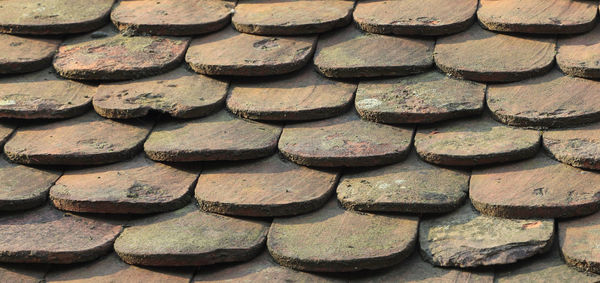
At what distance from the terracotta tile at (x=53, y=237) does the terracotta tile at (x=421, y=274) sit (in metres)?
0.64

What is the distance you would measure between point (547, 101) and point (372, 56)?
18.3 inches

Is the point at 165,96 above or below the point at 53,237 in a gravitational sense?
above

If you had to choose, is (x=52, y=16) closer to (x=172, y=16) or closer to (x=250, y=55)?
(x=172, y=16)

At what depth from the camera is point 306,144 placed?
7.06 feet

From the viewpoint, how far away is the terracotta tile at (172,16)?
245 cm

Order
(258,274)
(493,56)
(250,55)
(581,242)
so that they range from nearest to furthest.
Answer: (581,242)
(258,274)
(493,56)
(250,55)

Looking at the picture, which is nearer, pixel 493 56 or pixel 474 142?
pixel 474 142

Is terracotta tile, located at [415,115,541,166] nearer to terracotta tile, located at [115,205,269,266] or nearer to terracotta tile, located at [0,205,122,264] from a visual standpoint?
terracotta tile, located at [115,205,269,266]

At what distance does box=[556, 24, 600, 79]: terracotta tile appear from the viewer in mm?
2137

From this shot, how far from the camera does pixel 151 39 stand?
246cm

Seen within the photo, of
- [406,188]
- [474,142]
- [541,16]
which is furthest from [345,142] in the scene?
[541,16]

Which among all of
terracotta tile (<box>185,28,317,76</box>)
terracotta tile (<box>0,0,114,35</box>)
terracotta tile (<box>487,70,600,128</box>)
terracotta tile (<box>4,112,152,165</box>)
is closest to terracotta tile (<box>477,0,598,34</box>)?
terracotta tile (<box>487,70,600,128</box>)

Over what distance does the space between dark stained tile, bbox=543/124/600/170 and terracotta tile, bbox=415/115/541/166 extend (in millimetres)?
35

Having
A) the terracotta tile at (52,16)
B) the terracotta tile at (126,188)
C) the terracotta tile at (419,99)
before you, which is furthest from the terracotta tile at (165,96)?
the terracotta tile at (419,99)
